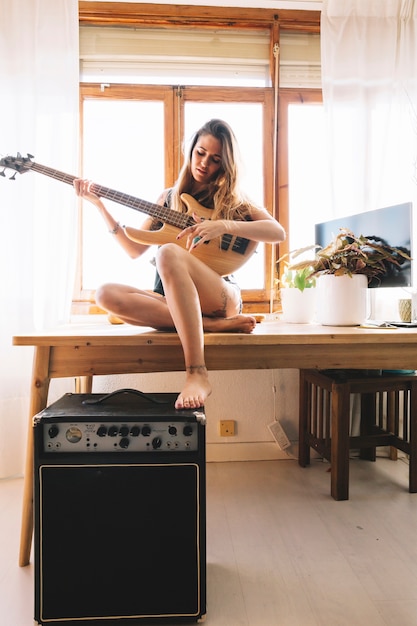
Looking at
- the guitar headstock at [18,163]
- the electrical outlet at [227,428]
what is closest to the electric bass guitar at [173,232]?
the guitar headstock at [18,163]

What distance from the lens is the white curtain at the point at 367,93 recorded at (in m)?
2.39

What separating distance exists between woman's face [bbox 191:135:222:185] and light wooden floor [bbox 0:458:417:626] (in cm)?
125

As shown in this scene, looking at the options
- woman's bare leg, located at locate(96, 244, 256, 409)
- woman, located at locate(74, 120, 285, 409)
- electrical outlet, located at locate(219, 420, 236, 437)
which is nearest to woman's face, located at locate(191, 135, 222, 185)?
woman, located at locate(74, 120, 285, 409)

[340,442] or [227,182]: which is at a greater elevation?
[227,182]

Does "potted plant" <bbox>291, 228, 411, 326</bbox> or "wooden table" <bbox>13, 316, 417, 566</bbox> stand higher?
"potted plant" <bbox>291, 228, 411, 326</bbox>

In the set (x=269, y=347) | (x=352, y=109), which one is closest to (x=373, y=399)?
(x=269, y=347)

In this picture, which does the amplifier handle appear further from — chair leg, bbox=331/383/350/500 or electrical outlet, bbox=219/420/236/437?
electrical outlet, bbox=219/420/236/437

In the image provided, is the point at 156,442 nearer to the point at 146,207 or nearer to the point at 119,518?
the point at 119,518

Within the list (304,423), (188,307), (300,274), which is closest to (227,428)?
(304,423)

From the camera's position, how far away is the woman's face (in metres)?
1.84

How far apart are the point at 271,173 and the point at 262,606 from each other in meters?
1.93

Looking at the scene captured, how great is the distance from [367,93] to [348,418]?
153 cm

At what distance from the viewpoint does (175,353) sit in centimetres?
158

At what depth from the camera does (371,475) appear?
222cm
